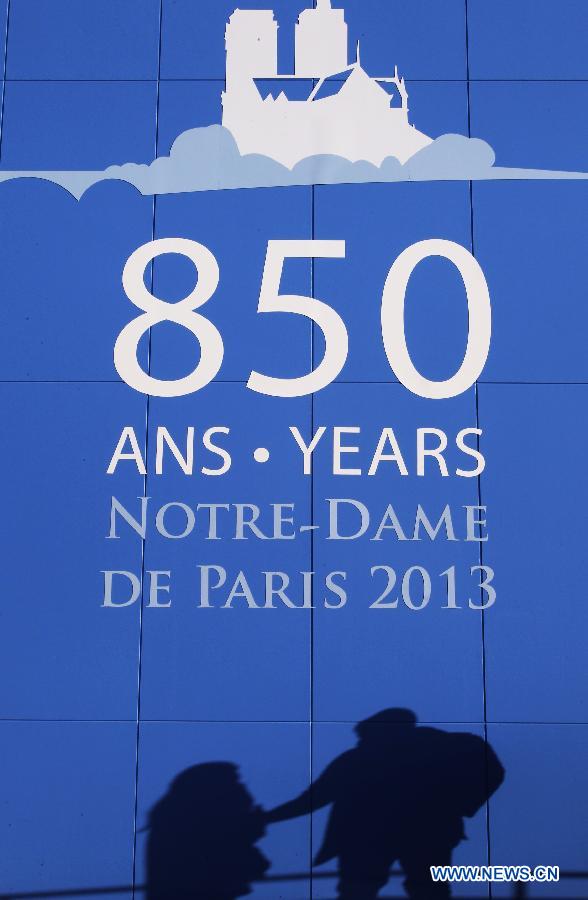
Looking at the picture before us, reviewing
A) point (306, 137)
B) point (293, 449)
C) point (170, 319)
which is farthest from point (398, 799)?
point (306, 137)

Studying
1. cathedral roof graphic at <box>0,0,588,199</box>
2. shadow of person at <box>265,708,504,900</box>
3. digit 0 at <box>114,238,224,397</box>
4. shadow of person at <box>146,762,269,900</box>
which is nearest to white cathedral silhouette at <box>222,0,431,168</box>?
cathedral roof graphic at <box>0,0,588,199</box>

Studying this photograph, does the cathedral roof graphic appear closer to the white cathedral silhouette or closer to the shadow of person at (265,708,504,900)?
the white cathedral silhouette

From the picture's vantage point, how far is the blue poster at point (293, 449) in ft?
14.5

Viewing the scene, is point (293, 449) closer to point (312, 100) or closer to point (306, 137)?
point (306, 137)

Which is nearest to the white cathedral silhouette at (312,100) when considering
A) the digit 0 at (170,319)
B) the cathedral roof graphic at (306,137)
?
the cathedral roof graphic at (306,137)

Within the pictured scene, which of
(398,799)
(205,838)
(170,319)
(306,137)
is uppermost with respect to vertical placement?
(306,137)

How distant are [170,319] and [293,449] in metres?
0.83

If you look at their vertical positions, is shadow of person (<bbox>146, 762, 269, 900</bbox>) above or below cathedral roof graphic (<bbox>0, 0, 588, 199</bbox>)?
below

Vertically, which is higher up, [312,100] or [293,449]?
[312,100]

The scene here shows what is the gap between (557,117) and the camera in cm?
486

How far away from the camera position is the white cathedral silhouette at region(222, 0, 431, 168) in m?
4.84

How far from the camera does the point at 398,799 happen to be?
4.43 m

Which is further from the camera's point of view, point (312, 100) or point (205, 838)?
point (312, 100)

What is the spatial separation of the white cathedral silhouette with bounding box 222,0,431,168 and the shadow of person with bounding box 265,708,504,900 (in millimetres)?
2598
